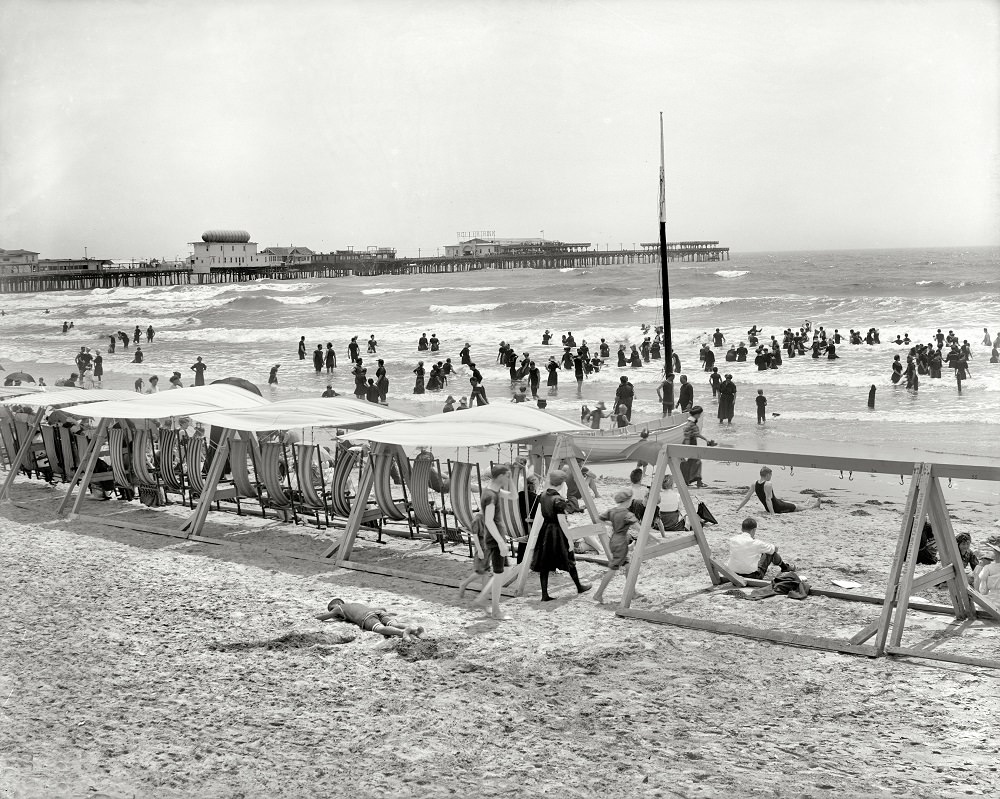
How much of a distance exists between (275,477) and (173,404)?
5.29 feet

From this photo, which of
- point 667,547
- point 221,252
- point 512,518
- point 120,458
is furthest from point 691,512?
point 221,252

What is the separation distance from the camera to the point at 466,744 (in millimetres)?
4711

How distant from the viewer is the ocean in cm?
2242

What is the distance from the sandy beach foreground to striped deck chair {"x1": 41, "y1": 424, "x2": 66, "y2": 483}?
11.8 feet

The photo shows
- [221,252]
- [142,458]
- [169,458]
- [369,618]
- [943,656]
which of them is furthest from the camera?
[221,252]

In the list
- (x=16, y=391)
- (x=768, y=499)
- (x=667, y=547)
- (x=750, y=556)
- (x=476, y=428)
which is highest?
(x=476, y=428)

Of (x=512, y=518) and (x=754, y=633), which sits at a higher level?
(x=512, y=518)

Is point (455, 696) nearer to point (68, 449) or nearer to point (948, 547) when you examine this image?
point (948, 547)

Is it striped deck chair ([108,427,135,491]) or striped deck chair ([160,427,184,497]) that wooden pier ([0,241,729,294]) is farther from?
striped deck chair ([160,427,184,497])

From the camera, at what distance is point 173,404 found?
394 inches

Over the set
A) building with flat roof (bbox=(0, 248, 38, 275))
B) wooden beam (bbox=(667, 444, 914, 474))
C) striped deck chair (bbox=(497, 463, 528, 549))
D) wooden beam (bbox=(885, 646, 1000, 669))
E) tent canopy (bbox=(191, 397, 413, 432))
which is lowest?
wooden beam (bbox=(885, 646, 1000, 669))

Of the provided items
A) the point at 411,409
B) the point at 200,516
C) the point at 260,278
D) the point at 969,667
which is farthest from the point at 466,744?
the point at 260,278

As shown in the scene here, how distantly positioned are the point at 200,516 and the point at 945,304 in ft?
156

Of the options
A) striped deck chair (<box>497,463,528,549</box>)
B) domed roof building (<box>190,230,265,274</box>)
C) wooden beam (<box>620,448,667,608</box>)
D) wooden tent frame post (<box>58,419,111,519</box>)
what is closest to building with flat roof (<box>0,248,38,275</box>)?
domed roof building (<box>190,230,265,274</box>)
